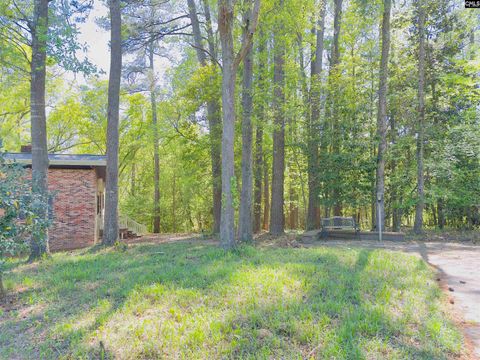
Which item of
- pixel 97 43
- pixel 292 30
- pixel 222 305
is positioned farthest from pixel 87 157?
pixel 222 305

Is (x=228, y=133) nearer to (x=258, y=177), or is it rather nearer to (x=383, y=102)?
(x=383, y=102)

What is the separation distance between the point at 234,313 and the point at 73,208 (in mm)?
10035

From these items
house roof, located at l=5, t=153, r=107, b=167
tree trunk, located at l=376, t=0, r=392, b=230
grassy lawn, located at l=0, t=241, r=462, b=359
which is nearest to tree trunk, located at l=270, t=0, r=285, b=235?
tree trunk, located at l=376, t=0, r=392, b=230

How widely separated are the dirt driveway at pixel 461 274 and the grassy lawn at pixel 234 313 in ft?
0.89

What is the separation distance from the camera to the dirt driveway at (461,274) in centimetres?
377

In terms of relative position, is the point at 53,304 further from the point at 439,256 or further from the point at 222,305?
the point at 439,256

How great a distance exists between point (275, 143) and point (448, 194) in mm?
6314

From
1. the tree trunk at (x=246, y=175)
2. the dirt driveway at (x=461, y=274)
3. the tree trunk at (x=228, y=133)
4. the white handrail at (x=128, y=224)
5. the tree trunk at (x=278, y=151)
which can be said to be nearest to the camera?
the dirt driveway at (x=461, y=274)

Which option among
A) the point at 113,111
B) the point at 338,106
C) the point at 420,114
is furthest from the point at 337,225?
the point at 113,111

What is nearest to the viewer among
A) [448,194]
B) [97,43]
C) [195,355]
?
[195,355]

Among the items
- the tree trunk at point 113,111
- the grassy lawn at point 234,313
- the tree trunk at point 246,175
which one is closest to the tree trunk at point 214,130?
the tree trunk at point 246,175

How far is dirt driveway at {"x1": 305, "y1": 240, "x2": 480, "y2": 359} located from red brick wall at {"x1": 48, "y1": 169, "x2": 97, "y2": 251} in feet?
30.8

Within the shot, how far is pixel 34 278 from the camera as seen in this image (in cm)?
551

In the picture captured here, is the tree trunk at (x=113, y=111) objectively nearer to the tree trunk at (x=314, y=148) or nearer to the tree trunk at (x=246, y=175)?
the tree trunk at (x=246, y=175)
